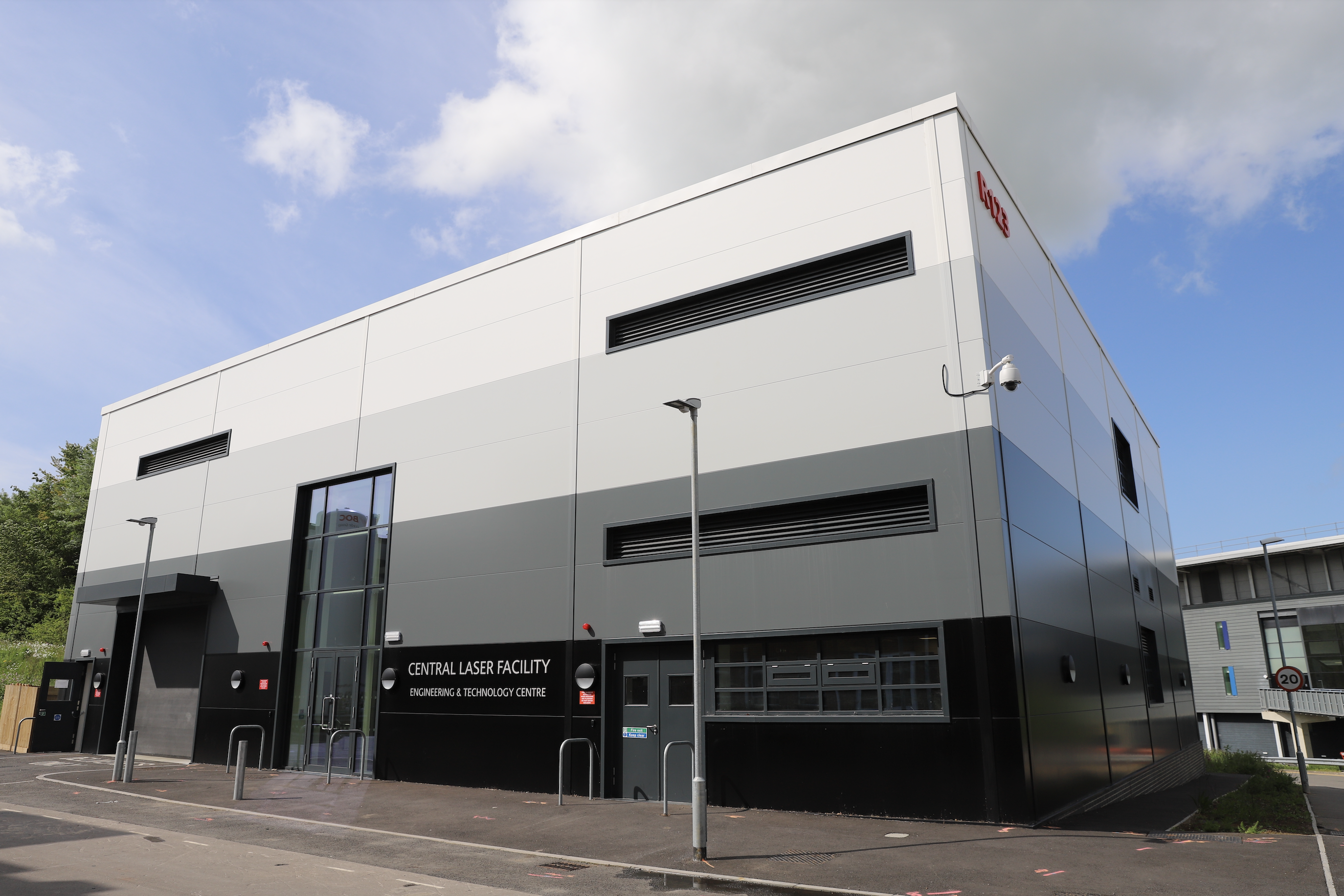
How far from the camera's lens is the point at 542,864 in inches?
412

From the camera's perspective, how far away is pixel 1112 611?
20.5 m

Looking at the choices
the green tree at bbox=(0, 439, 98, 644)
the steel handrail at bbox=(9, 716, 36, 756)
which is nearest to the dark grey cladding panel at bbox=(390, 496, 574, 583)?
the steel handrail at bbox=(9, 716, 36, 756)

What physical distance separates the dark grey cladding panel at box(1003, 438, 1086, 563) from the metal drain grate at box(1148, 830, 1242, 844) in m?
4.75

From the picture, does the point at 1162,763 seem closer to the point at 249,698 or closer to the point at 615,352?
the point at 615,352

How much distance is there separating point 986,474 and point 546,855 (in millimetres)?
8487

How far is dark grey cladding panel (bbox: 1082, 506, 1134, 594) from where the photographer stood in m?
19.4

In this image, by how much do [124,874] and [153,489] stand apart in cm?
2155

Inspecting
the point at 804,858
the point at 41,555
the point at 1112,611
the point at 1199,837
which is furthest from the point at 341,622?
the point at 41,555

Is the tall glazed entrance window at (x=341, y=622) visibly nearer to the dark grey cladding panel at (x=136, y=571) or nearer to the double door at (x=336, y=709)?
the double door at (x=336, y=709)

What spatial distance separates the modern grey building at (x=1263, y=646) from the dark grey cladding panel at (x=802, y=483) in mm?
42796

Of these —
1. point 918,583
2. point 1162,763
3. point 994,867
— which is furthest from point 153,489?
point 1162,763

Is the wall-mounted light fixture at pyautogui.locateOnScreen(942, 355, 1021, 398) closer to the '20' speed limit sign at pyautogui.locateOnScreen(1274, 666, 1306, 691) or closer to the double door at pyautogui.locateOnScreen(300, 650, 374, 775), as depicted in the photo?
the '20' speed limit sign at pyautogui.locateOnScreen(1274, 666, 1306, 691)

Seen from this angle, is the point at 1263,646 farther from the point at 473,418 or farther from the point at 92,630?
the point at 92,630

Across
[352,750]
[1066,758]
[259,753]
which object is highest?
[1066,758]
